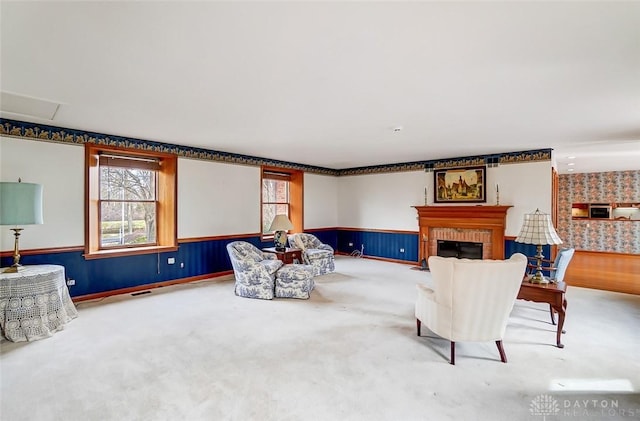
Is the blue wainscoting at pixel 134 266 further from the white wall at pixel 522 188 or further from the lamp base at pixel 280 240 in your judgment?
the white wall at pixel 522 188

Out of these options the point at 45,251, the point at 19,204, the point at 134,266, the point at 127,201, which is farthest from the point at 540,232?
the point at 45,251

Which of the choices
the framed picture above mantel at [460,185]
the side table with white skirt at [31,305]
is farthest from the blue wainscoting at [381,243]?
the side table with white skirt at [31,305]

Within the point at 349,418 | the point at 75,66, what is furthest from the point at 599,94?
the point at 75,66

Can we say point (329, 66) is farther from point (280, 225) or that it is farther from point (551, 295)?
point (280, 225)

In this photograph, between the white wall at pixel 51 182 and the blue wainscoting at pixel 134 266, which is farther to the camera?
the blue wainscoting at pixel 134 266

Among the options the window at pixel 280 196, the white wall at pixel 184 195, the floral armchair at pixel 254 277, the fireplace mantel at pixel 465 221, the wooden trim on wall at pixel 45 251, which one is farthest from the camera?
the window at pixel 280 196

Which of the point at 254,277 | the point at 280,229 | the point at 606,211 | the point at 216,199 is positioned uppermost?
the point at 216,199

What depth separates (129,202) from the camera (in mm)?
5254

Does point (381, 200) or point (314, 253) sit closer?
point (314, 253)

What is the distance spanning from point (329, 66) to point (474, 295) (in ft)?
7.22

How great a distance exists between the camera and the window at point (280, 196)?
732 centimetres

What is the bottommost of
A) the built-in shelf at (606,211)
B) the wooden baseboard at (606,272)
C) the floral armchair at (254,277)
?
the wooden baseboard at (606,272)

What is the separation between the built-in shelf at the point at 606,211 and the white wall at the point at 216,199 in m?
10.1

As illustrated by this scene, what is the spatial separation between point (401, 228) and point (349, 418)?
19.9 feet
